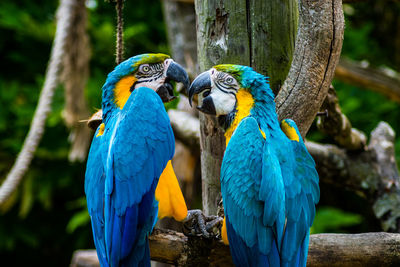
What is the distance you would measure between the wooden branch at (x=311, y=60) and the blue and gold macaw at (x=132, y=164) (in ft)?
1.40

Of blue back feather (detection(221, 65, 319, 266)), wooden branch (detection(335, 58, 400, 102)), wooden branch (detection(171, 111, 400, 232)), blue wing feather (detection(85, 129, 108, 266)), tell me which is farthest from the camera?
wooden branch (detection(335, 58, 400, 102))

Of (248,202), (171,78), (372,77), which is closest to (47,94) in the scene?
(171,78)

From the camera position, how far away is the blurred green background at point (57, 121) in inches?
163

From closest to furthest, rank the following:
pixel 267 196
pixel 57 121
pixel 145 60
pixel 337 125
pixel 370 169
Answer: pixel 267 196 < pixel 145 60 < pixel 337 125 < pixel 370 169 < pixel 57 121

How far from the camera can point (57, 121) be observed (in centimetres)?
414

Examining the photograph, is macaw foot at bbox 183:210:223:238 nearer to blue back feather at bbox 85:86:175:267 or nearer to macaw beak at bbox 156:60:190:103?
blue back feather at bbox 85:86:175:267

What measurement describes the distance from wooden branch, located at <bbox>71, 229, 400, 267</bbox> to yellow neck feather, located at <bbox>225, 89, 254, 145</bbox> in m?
0.49

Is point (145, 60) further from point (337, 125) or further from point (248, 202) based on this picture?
Answer: point (337, 125)

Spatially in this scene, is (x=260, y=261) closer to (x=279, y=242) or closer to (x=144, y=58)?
(x=279, y=242)

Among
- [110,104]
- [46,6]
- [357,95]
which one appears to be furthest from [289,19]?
[46,6]

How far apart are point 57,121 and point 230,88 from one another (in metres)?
2.92

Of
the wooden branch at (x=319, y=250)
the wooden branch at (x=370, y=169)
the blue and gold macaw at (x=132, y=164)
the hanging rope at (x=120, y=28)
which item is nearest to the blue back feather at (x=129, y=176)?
the blue and gold macaw at (x=132, y=164)

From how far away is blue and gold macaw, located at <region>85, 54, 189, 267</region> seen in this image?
1462mm

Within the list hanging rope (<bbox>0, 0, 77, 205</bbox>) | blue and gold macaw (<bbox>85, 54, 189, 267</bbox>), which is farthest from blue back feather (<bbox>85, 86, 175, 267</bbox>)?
hanging rope (<bbox>0, 0, 77, 205</bbox>)
